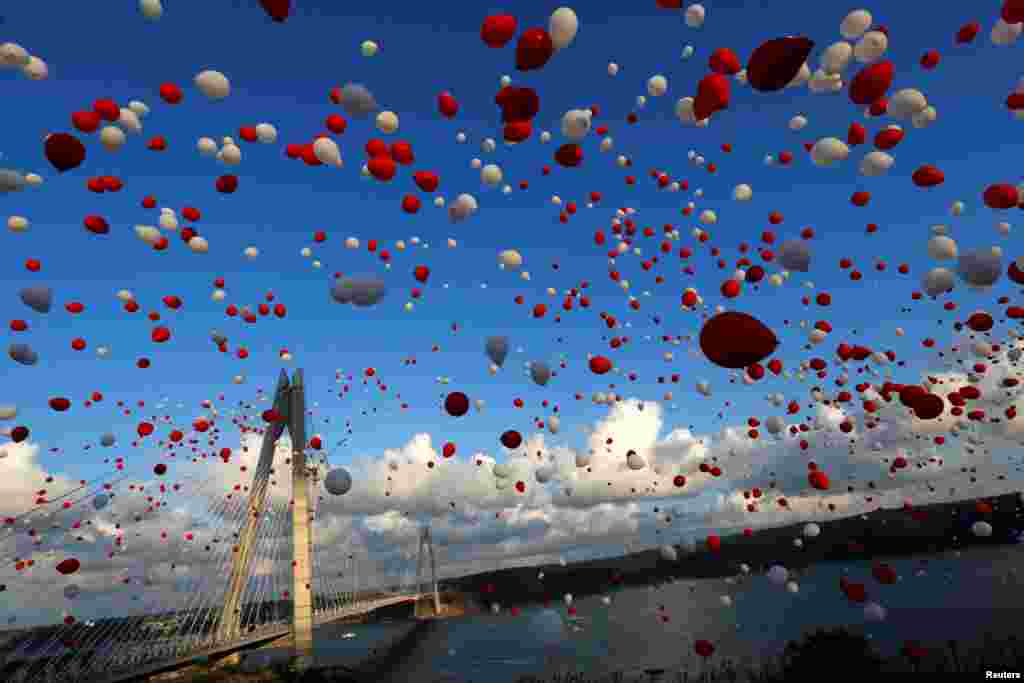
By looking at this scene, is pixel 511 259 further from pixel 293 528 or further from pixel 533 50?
pixel 293 528

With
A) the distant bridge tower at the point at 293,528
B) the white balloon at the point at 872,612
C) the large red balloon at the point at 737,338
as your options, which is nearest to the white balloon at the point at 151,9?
the large red balloon at the point at 737,338

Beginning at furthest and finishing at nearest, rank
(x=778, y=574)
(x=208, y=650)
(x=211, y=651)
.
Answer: (x=208, y=650) < (x=211, y=651) < (x=778, y=574)

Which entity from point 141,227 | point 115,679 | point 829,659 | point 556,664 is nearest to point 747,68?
point 141,227

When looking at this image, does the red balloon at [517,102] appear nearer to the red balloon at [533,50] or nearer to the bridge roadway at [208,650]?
the red balloon at [533,50]

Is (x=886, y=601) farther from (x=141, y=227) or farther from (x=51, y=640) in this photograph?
(x=141, y=227)

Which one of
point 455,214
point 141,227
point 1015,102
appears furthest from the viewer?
point 141,227

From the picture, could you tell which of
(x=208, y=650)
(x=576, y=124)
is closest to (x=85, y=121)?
(x=576, y=124)
